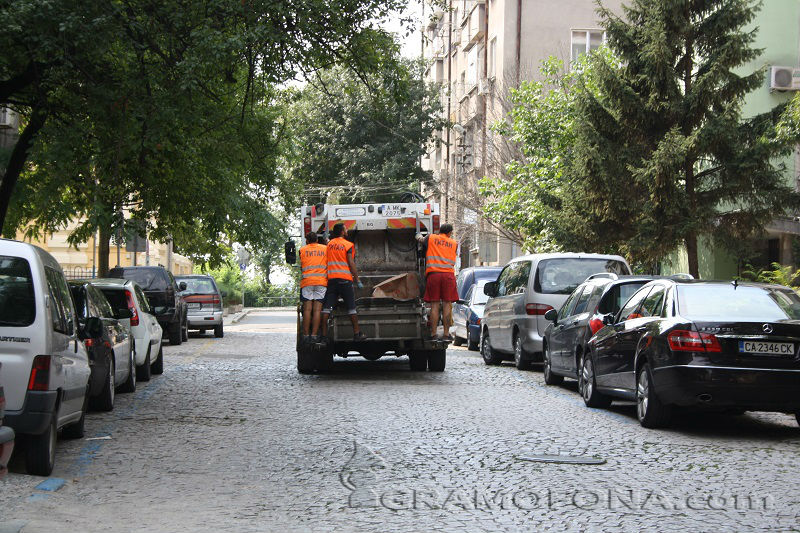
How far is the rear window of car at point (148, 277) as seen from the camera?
86.6 ft

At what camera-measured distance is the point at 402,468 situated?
8.78 meters

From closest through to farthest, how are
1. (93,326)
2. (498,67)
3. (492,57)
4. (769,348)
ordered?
(93,326), (769,348), (498,67), (492,57)

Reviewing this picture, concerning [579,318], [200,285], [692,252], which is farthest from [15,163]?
[200,285]

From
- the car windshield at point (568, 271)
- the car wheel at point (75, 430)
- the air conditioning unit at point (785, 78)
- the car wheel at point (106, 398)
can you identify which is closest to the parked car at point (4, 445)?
the car wheel at point (75, 430)

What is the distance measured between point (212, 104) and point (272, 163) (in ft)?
14.8

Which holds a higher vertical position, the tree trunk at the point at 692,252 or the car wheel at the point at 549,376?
the tree trunk at the point at 692,252

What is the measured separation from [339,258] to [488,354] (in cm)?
545

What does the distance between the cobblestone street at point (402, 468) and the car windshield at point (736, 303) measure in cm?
118

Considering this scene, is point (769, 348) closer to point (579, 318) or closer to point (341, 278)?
point (579, 318)

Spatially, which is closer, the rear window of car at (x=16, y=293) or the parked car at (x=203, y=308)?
the rear window of car at (x=16, y=293)

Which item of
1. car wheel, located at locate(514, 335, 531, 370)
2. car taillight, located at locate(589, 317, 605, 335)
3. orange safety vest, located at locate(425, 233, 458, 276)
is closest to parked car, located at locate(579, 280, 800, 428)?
car taillight, located at locate(589, 317, 605, 335)

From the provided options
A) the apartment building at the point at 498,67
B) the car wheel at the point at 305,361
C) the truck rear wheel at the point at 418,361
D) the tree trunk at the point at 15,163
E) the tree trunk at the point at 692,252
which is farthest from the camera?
the apartment building at the point at 498,67

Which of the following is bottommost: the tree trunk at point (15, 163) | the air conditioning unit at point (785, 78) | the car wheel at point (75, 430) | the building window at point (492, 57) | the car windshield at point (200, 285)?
the car wheel at point (75, 430)

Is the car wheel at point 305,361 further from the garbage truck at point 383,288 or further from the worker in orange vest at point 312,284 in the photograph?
the worker in orange vest at point 312,284
